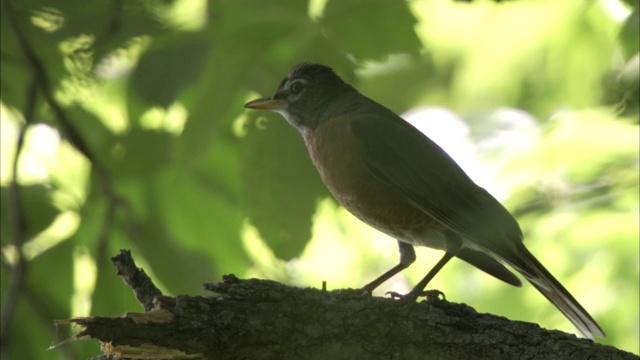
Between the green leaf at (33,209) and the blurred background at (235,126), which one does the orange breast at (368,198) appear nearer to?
the blurred background at (235,126)

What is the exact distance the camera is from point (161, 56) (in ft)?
11.3

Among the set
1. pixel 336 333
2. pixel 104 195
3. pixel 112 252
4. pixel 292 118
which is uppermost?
pixel 292 118

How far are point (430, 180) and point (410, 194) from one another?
137 millimetres

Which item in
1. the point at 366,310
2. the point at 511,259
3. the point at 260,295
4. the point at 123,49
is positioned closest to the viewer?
the point at 260,295

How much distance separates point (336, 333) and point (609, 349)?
85 centimetres

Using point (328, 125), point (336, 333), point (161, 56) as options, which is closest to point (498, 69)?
point (328, 125)

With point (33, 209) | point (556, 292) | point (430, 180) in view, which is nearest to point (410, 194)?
point (430, 180)

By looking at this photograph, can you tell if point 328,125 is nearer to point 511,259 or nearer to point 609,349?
point 511,259

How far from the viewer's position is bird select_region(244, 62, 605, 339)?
368 cm

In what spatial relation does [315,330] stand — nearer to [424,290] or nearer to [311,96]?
[424,290]

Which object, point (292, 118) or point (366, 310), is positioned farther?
point (292, 118)

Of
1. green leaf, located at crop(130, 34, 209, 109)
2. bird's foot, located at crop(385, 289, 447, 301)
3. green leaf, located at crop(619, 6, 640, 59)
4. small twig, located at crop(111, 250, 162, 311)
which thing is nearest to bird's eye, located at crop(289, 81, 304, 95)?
green leaf, located at crop(130, 34, 209, 109)

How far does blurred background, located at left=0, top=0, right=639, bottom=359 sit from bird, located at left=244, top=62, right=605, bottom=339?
6.2 inches

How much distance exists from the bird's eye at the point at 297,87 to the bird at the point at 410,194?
0.27 ft
